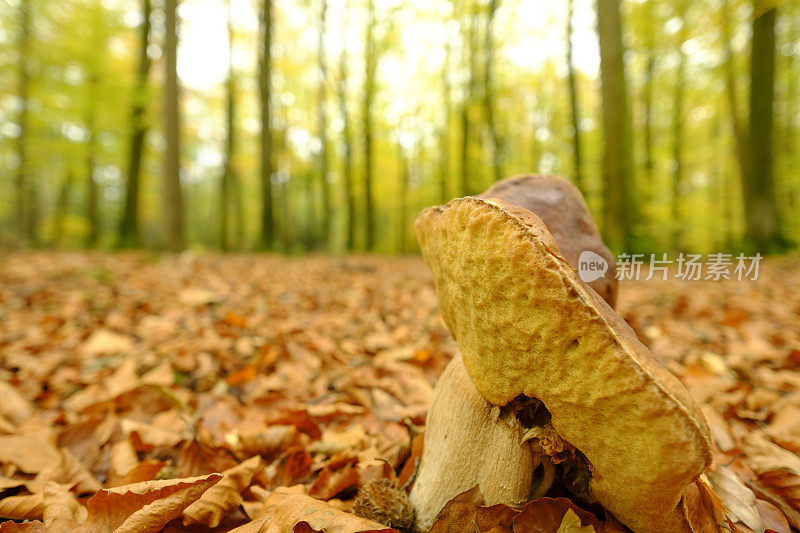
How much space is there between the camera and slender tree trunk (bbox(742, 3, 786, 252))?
269 inches

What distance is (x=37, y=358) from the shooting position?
2.40 m

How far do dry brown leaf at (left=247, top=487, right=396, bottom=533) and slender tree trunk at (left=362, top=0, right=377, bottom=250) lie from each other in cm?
1450

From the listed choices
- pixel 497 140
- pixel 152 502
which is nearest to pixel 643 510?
pixel 152 502

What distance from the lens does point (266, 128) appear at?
1057 cm

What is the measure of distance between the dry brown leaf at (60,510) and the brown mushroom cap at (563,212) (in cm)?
132

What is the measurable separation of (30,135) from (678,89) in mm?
18722

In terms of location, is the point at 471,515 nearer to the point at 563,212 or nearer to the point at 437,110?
the point at 563,212

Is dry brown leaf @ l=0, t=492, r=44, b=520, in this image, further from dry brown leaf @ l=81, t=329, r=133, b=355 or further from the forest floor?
dry brown leaf @ l=81, t=329, r=133, b=355

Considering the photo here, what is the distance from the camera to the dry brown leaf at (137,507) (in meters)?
1.01

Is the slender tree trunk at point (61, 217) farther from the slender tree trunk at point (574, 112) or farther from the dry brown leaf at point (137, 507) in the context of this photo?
the dry brown leaf at point (137, 507)

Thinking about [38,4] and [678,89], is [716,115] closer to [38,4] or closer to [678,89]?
[678,89]

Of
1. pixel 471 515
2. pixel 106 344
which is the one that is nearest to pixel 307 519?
pixel 471 515

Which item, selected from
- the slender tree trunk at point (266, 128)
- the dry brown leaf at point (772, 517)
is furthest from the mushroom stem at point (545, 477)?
the slender tree trunk at point (266, 128)

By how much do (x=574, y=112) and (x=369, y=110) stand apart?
23.5 ft
